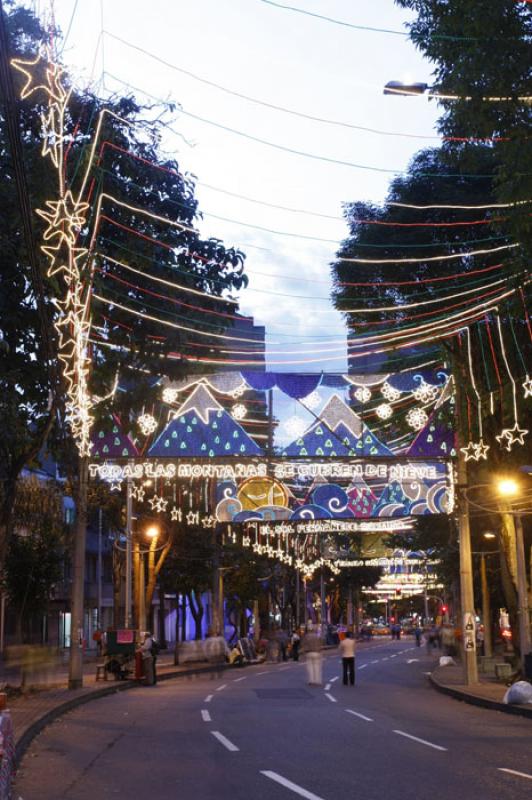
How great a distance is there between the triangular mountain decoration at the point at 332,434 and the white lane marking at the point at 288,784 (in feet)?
55.8

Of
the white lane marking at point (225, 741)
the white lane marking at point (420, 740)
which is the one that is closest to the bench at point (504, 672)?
the white lane marking at point (420, 740)

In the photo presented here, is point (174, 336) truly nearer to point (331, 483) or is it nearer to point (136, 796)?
point (331, 483)

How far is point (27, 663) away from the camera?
98.2 feet

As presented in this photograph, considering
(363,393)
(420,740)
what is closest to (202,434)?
(363,393)

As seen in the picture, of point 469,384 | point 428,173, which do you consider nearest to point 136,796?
point 469,384

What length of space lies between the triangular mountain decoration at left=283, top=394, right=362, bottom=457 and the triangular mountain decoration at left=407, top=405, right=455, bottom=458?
5.54 ft

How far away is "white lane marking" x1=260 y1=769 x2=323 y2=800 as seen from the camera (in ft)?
37.6

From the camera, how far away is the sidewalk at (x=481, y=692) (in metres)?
23.9

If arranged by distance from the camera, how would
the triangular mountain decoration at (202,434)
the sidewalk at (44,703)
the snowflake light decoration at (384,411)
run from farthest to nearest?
the snowflake light decoration at (384,411) → the triangular mountain decoration at (202,434) → the sidewalk at (44,703)

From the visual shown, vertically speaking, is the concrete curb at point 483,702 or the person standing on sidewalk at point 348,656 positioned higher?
the person standing on sidewalk at point 348,656

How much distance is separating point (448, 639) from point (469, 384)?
36.2 m

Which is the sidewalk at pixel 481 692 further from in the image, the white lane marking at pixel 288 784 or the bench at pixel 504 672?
the white lane marking at pixel 288 784

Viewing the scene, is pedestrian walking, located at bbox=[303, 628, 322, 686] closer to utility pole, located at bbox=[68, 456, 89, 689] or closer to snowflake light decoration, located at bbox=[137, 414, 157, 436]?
utility pole, located at bbox=[68, 456, 89, 689]

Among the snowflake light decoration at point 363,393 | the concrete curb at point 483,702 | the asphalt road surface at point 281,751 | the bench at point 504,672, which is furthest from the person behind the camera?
the bench at point 504,672
